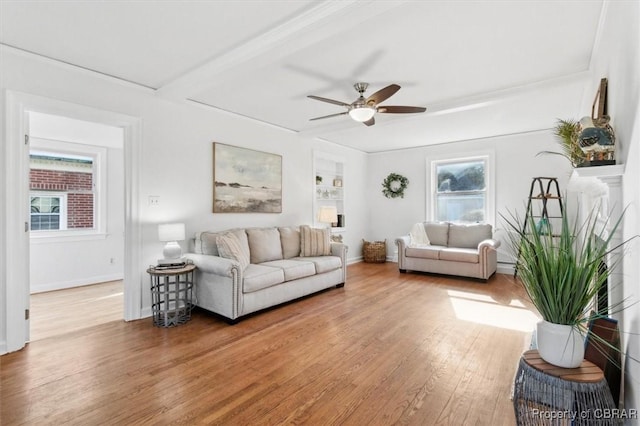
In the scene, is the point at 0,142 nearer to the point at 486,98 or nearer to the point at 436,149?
the point at 486,98

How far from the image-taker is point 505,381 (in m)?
2.12

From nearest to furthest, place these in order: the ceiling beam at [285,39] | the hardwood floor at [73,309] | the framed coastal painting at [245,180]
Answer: the ceiling beam at [285,39]
the hardwood floor at [73,309]
the framed coastal painting at [245,180]

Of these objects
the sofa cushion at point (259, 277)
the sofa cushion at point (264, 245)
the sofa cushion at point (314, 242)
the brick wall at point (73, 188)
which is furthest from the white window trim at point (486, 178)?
the brick wall at point (73, 188)

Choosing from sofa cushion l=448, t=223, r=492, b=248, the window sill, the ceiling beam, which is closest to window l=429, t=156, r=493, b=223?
sofa cushion l=448, t=223, r=492, b=248

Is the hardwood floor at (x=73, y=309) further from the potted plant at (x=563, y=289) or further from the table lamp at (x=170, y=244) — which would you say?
the potted plant at (x=563, y=289)

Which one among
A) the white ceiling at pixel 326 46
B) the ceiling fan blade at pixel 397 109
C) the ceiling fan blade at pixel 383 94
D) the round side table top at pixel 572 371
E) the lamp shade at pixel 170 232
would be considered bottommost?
the round side table top at pixel 572 371

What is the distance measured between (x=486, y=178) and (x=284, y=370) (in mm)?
5347

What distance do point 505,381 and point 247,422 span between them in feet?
5.59

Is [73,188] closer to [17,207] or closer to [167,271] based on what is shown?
[17,207]

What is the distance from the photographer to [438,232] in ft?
19.7

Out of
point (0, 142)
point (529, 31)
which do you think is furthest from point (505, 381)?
point (0, 142)

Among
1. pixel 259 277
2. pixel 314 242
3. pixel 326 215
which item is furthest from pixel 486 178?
pixel 259 277

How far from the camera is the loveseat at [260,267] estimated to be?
325 centimetres

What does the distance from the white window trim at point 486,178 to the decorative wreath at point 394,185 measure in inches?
20.5
